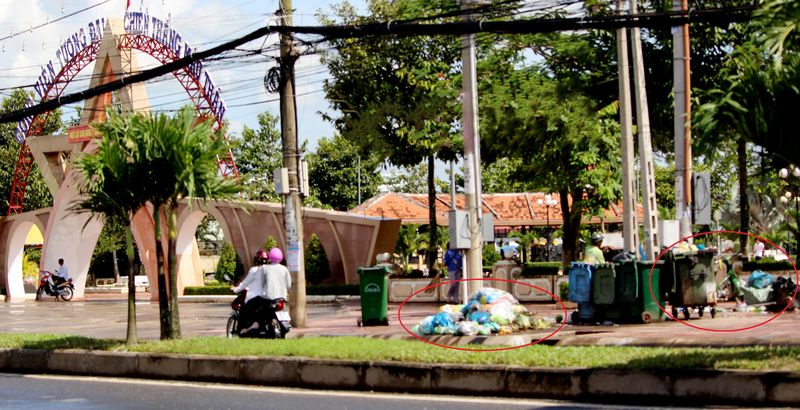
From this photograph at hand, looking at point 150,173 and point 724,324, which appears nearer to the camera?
point 150,173

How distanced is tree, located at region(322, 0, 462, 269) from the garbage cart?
13.9 meters

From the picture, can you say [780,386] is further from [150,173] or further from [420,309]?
[420,309]

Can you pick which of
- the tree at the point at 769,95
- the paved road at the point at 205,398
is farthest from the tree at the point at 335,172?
the tree at the point at 769,95

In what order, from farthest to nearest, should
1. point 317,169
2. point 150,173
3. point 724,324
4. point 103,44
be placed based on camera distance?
point 317,169, point 103,44, point 724,324, point 150,173

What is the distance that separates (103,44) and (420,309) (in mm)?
17904

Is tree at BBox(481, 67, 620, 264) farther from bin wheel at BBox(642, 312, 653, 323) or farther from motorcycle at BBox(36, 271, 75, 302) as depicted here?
motorcycle at BBox(36, 271, 75, 302)

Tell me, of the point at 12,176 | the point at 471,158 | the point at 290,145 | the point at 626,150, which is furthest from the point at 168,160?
the point at 12,176

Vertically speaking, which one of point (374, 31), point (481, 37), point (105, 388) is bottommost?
point (105, 388)

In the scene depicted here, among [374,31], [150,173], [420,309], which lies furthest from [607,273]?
[420,309]

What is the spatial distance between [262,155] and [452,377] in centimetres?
5376

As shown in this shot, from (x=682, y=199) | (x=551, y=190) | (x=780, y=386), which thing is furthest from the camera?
(x=551, y=190)

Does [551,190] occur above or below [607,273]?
above

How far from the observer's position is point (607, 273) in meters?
18.1

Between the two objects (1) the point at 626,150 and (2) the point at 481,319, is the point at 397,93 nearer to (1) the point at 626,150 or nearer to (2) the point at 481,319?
(1) the point at 626,150
